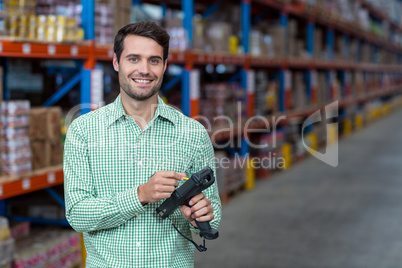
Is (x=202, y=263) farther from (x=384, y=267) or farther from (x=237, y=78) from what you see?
(x=237, y=78)

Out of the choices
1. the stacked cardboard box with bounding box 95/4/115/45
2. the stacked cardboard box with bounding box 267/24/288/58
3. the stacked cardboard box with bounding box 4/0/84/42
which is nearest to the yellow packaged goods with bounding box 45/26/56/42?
the stacked cardboard box with bounding box 4/0/84/42

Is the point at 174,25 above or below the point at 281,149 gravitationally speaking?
above

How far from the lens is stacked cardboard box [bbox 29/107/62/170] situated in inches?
150

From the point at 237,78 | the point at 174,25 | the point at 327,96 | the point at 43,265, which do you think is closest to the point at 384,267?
the point at 43,265

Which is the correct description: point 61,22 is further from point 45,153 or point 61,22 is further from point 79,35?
point 45,153

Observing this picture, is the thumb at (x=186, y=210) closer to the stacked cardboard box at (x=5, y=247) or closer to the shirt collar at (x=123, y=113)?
the shirt collar at (x=123, y=113)

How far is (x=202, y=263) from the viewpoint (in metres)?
4.74

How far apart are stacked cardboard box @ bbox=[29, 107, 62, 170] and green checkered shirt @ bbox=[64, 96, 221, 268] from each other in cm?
210

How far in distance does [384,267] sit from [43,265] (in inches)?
112

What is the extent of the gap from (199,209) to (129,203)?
229 millimetres

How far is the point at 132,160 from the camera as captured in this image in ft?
6.05

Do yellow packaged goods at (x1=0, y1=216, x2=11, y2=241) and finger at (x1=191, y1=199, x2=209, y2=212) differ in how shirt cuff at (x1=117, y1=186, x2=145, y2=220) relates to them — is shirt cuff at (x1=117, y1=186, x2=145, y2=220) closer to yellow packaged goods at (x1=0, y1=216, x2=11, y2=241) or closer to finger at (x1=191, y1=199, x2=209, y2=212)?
finger at (x1=191, y1=199, x2=209, y2=212)

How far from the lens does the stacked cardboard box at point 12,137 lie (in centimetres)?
356


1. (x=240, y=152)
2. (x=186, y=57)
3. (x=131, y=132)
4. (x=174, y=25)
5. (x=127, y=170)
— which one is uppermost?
(x=174, y=25)
